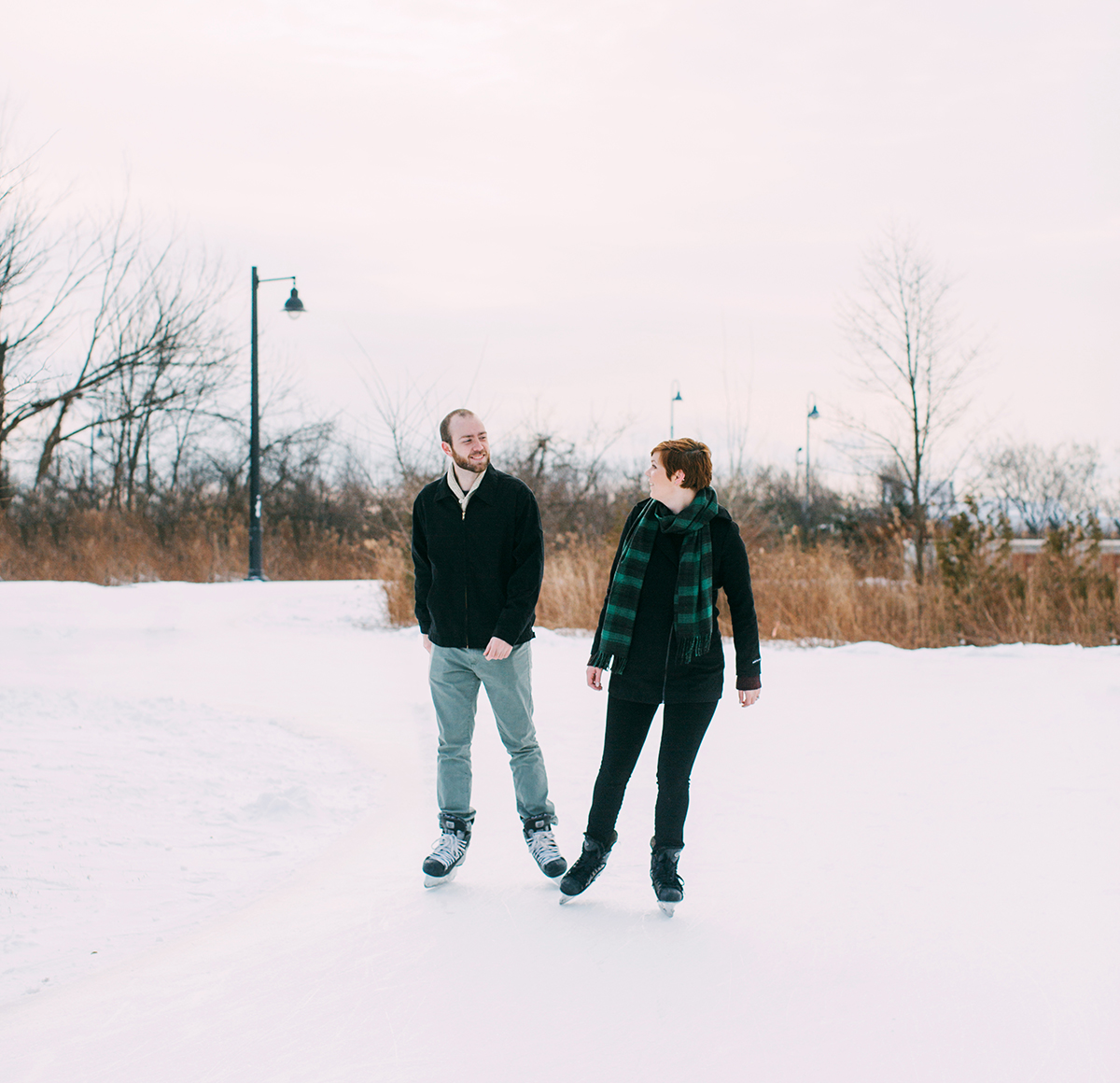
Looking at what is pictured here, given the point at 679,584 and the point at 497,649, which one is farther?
the point at 497,649

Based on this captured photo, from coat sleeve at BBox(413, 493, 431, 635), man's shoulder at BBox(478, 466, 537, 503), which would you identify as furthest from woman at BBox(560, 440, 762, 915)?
coat sleeve at BBox(413, 493, 431, 635)

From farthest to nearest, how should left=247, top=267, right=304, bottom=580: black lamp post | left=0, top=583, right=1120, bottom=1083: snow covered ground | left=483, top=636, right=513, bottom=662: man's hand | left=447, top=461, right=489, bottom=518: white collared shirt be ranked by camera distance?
1. left=247, top=267, right=304, bottom=580: black lamp post
2. left=447, top=461, right=489, bottom=518: white collared shirt
3. left=483, top=636, right=513, bottom=662: man's hand
4. left=0, top=583, right=1120, bottom=1083: snow covered ground

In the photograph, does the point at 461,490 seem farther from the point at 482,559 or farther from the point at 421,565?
the point at 421,565

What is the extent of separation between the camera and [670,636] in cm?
331

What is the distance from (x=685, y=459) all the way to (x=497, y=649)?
3.08 ft

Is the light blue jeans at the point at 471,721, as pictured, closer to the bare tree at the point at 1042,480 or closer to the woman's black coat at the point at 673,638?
the woman's black coat at the point at 673,638

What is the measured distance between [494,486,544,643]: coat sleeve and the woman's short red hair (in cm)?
53

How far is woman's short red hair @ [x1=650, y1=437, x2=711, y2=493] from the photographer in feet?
10.8

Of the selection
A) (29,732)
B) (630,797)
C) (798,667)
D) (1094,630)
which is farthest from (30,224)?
(1094,630)

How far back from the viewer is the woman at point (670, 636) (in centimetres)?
328

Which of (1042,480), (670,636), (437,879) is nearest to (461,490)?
(670,636)

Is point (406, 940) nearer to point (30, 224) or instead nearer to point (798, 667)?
point (798, 667)

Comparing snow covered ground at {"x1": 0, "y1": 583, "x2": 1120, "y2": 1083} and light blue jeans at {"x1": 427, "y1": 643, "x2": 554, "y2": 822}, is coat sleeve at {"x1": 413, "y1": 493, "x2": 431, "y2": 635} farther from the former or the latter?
snow covered ground at {"x1": 0, "y1": 583, "x2": 1120, "y2": 1083}

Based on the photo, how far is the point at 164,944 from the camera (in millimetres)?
3168
